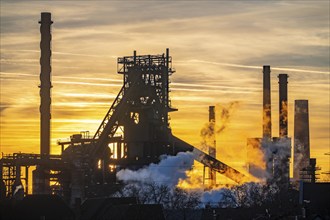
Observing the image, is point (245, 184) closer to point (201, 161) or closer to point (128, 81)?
point (201, 161)

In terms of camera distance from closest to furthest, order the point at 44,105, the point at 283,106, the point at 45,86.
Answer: the point at 44,105 < the point at 45,86 < the point at 283,106

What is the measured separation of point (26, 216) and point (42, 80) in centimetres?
4140

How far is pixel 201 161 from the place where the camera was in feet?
445

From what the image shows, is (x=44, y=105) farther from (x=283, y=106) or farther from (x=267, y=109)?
(x=283, y=106)

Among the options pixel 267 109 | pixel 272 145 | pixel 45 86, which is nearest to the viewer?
pixel 45 86

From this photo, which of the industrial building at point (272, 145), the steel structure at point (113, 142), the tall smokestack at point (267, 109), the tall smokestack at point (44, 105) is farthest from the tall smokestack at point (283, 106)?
the tall smokestack at point (44, 105)

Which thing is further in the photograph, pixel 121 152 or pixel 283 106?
pixel 283 106

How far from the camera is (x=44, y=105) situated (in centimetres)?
12719

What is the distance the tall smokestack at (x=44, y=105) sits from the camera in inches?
4998

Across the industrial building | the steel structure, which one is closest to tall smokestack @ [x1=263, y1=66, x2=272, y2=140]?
the industrial building

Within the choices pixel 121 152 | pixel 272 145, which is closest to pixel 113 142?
pixel 121 152

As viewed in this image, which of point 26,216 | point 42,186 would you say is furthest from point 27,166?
point 26,216

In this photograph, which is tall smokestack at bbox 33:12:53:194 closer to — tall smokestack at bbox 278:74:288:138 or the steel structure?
the steel structure

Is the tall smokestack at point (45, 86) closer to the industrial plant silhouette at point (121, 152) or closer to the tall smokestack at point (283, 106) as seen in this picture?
the industrial plant silhouette at point (121, 152)
